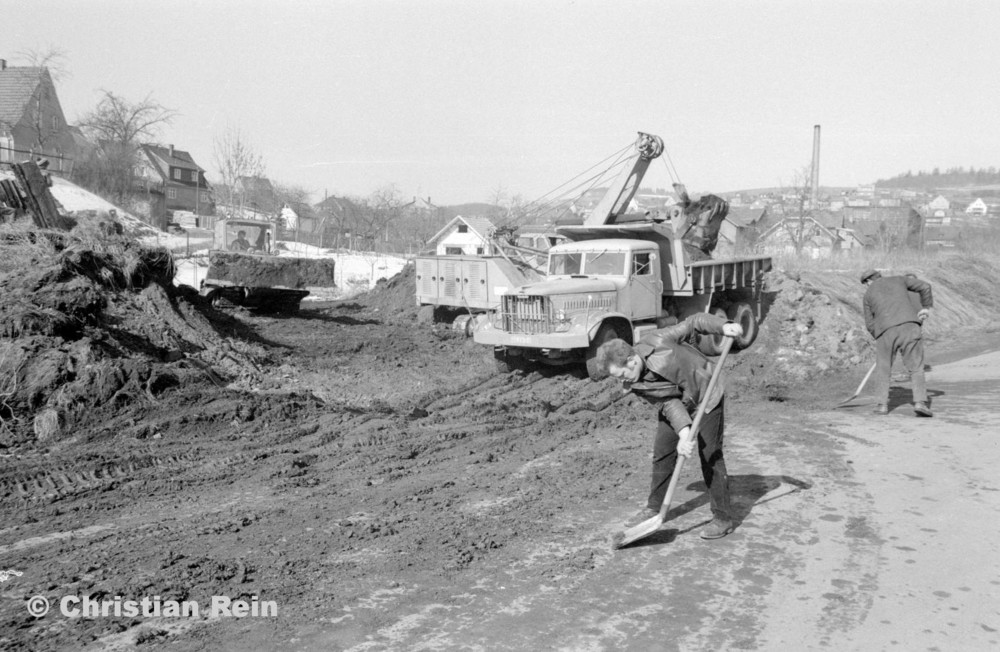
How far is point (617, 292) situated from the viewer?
1352 cm

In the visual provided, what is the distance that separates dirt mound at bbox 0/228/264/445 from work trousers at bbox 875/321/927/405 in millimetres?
8483

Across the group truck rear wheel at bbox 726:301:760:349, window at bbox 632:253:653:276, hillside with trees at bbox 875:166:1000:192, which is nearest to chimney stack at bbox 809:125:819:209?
truck rear wheel at bbox 726:301:760:349

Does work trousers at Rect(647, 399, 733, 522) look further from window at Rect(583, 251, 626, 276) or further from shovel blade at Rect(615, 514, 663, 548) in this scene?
window at Rect(583, 251, 626, 276)

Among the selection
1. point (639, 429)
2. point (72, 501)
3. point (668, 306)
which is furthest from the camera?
point (668, 306)

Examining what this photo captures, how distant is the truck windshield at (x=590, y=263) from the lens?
13.9 metres

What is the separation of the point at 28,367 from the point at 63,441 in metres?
1.47

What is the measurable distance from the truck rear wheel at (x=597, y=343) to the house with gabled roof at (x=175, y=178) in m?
42.8

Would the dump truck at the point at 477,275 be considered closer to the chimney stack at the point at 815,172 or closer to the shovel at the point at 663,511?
the shovel at the point at 663,511

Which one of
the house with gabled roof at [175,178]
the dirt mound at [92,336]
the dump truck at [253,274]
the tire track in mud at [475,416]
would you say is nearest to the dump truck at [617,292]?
the tire track in mud at [475,416]

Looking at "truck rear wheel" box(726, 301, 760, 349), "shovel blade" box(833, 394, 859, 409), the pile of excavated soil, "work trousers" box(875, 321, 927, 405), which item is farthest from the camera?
the pile of excavated soil

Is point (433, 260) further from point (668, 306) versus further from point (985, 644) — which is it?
point (985, 644)

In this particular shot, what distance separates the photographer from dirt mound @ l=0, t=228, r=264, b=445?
9391 millimetres

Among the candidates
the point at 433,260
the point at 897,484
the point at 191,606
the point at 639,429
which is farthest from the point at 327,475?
the point at 433,260

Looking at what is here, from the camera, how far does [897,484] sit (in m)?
6.98
